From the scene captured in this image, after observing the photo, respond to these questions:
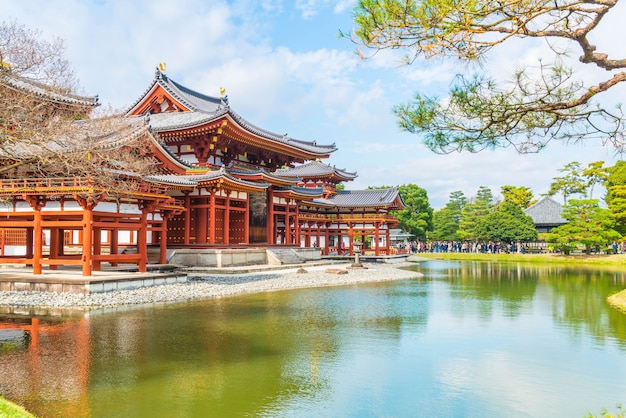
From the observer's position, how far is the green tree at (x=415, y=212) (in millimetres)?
60969

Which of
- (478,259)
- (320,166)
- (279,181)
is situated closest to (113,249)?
(279,181)

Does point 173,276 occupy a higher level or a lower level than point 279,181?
lower

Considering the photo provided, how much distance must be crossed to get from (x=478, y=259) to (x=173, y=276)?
112 feet

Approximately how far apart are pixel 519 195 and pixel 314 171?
3344 cm

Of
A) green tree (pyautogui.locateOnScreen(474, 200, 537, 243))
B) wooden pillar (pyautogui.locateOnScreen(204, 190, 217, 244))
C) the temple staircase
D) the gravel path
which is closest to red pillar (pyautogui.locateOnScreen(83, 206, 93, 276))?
the gravel path

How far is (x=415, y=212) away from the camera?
61844mm

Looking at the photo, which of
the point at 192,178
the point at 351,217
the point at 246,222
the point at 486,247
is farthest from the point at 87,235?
the point at 486,247

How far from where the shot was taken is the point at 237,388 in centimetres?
731

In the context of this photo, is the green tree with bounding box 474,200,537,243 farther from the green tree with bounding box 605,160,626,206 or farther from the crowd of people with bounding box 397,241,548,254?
the green tree with bounding box 605,160,626,206

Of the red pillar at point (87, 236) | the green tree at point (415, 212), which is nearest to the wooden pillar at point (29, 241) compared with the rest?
the red pillar at point (87, 236)

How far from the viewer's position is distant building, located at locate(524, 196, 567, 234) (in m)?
53.6

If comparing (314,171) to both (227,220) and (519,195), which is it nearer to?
(227,220)

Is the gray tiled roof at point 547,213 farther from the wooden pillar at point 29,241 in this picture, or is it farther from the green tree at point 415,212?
the wooden pillar at point 29,241

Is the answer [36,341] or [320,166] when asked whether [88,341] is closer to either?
[36,341]
